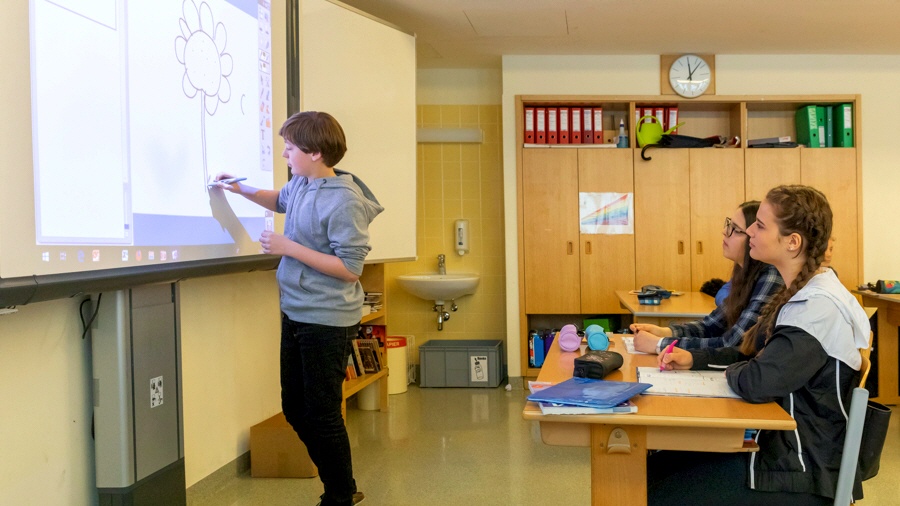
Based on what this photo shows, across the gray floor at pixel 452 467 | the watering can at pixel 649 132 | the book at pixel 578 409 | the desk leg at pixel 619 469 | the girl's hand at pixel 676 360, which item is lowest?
the gray floor at pixel 452 467

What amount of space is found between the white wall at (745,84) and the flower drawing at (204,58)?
309 cm

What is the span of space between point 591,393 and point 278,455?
2079 mm

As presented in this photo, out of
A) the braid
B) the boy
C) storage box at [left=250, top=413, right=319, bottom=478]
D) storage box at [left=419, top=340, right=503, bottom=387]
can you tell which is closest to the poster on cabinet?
storage box at [left=419, top=340, right=503, bottom=387]

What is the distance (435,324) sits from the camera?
236 inches

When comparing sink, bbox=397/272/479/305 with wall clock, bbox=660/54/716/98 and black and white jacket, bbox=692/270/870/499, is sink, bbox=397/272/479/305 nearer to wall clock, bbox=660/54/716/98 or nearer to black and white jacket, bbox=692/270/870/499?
wall clock, bbox=660/54/716/98

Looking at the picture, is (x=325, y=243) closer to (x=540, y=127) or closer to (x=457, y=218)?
(x=540, y=127)

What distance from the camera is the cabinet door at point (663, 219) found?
5.51 m

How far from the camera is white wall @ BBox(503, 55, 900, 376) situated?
5.55m

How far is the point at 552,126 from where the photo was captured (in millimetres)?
5543

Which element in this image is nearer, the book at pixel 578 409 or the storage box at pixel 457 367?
the book at pixel 578 409

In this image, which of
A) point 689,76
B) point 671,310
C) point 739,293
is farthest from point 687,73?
point 739,293

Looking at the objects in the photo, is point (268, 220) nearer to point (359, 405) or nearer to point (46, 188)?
point (46, 188)

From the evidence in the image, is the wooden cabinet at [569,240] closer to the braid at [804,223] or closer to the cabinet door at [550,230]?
the cabinet door at [550,230]

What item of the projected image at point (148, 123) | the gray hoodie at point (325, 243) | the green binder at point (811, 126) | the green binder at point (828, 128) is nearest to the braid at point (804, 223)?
the gray hoodie at point (325, 243)
